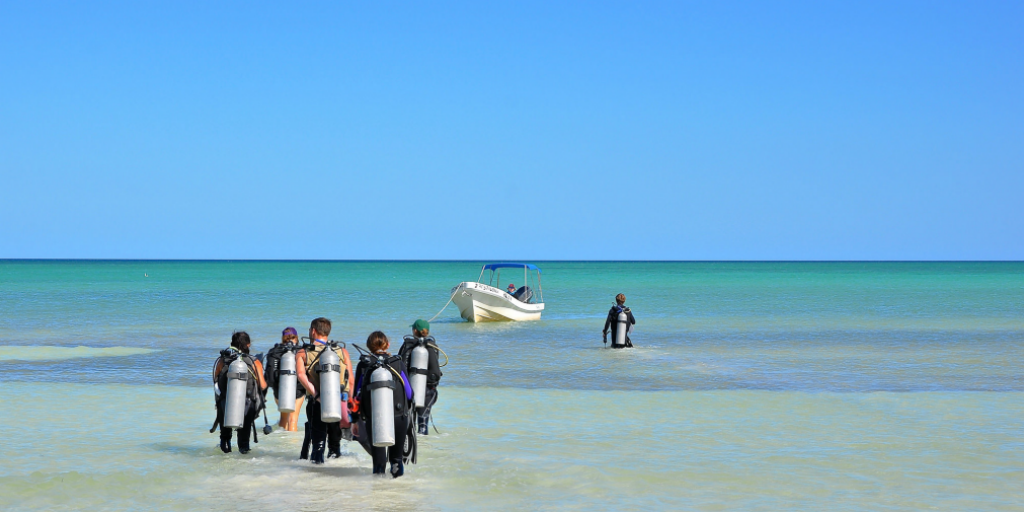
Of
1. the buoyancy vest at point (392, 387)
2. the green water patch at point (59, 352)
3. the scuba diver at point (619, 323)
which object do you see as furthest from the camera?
the scuba diver at point (619, 323)

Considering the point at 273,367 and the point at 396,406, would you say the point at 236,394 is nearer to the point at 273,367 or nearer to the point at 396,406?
the point at 273,367

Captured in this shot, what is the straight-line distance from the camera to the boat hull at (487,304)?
36.4 m

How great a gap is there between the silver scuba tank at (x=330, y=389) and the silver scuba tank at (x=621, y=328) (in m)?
15.9

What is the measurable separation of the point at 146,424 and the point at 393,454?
518 centimetres

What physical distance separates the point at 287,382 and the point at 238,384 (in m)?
0.47

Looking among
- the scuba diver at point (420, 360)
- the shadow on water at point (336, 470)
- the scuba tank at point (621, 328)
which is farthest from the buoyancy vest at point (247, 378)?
the scuba tank at point (621, 328)

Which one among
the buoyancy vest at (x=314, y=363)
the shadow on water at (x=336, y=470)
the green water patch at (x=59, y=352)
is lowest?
the shadow on water at (x=336, y=470)

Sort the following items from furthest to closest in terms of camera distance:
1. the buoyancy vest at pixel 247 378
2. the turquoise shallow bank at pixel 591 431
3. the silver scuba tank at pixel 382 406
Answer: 1. the buoyancy vest at pixel 247 378
2. the turquoise shallow bank at pixel 591 431
3. the silver scuba tank at pixel 382 406

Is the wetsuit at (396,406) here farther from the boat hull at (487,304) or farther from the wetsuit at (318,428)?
the boat hull at (487,304)

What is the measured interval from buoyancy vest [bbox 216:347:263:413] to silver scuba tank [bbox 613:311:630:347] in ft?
50.4

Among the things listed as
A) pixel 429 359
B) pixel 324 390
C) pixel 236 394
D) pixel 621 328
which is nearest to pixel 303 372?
pixel 324 390

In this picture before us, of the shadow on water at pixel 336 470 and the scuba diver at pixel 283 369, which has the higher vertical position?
the scuba diver at pixel 283 369

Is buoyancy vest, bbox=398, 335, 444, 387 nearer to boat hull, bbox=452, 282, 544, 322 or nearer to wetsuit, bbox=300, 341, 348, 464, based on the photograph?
wetsuit, bbox=300, 341, 348, 464

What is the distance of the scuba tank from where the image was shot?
81.5 ft
